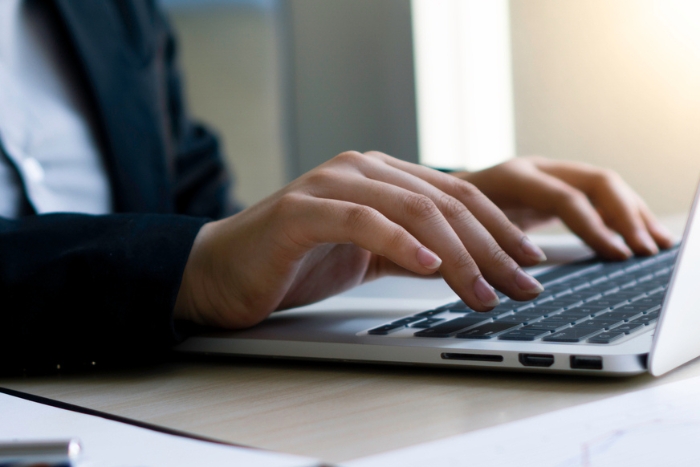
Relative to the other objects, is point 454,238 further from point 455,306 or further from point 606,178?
point 606,178

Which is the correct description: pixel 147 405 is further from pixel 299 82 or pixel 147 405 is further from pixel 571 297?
pixel 299 82

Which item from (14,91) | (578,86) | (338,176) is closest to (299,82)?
(578,86)

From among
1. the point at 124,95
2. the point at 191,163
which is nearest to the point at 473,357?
the point at 124,95

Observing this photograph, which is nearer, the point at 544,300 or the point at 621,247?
the point at 544,300

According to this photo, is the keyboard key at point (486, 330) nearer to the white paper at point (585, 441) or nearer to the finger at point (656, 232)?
the white paper at point (585, 441)

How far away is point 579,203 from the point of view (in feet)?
2.23

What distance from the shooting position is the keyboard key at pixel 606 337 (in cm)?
32

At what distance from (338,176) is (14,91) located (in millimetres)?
542

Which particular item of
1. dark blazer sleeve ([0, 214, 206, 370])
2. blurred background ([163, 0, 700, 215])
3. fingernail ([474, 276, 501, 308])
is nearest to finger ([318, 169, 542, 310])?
fingernail ([474, 276, 501, 308])

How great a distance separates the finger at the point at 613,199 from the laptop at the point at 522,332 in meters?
0.18

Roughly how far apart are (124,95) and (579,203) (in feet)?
1.89

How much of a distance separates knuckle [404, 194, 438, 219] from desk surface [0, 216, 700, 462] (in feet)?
0.29

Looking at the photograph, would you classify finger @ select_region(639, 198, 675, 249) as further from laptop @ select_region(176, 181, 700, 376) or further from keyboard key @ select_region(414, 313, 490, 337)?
keyboard key @ select_region(414, 313, 490, 337)

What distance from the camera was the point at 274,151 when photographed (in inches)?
107
